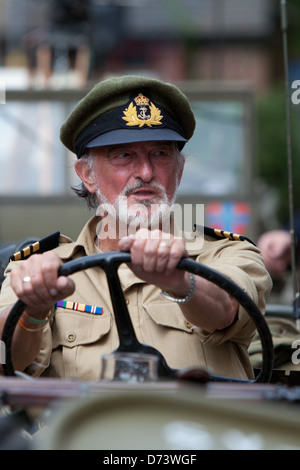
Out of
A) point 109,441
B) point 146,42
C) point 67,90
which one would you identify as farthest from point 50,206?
point 146,42

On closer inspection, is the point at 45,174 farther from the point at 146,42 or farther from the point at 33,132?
the point at 146,42

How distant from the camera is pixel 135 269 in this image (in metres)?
2.13

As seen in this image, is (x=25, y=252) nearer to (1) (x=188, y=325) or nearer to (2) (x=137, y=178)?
(2) (x=137, y=178)

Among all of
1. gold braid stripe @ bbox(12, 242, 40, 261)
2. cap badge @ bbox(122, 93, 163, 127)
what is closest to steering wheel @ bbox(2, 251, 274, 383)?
gold braid stripe @ bbox(12, 242, 40, 261)

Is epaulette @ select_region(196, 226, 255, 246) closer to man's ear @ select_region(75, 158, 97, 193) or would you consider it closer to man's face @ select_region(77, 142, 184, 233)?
man's face @ select_region(77, 142, 184, 233)

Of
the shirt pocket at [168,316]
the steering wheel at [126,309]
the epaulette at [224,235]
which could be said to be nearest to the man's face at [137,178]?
the epaulette at [224,235]

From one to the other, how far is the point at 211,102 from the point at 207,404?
290 inches

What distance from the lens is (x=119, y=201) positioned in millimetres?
2885

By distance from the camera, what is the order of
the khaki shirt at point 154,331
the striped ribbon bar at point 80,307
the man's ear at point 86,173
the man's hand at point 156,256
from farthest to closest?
the man's ear at point 86,173 → the striped ribbon bar at point 80,307 → the khaki shirt at point 154,331 → the man's hand at point 156,256

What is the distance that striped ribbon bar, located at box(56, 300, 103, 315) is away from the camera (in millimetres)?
2695

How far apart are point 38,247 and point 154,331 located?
1.68 feet

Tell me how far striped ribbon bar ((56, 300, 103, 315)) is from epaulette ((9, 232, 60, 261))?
0.23 metres

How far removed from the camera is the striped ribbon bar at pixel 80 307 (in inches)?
106
